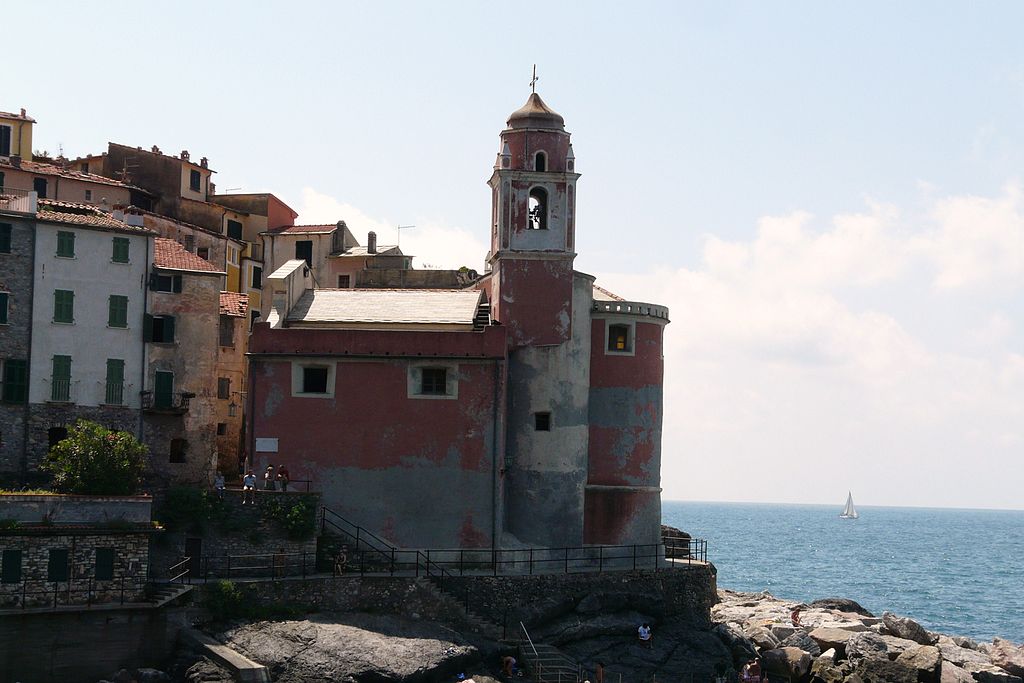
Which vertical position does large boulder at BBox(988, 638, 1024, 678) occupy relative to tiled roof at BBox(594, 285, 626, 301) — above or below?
below

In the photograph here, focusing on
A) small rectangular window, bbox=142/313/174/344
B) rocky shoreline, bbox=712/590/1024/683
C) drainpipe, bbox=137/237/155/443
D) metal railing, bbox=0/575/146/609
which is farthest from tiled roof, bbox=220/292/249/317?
rocky shoreline, bbox=712/590/1024/683

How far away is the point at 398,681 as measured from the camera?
1859 inches

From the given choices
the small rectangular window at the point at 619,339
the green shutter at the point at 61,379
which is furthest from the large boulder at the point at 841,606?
the green shutter at the point at 61,379

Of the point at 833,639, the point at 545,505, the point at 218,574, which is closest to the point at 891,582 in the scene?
the point at 833,639

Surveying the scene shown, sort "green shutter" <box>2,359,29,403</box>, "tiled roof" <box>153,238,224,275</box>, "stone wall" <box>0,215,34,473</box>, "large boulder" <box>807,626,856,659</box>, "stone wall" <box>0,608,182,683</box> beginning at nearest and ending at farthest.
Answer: "stone wall" <box>0,608,182,683</box>, "stone wall" <box>0,215,34,473</box>, "green shutter" <box>2,359,29,403</box>, "tiled roof" <box>153,238,224,275</box>, "large boulder" <box>807,626,856,659</box>

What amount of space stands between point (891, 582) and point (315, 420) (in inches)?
3355

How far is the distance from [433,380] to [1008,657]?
28.8 metres

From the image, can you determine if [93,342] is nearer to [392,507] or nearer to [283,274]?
[283,274]

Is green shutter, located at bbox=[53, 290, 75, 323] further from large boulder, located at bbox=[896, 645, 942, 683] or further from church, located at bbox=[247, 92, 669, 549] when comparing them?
large boulder, located at bbox=[896, 645, 942, 683]

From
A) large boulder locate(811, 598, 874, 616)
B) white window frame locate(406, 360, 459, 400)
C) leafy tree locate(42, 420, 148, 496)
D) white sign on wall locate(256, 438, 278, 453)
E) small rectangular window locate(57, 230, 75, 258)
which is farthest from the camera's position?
large boulder locate(811, 598, 874, 616)

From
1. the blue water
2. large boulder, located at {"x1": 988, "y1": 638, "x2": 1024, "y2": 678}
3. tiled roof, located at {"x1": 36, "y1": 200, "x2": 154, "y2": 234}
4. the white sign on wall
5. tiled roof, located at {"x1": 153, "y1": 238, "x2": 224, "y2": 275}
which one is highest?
tiled roof, located at {"x1": 36, "y1": 200, "x2": 154, "y2": 234}

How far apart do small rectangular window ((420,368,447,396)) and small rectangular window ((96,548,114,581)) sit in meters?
13.5

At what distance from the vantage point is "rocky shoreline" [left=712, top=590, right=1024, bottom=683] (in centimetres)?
5722

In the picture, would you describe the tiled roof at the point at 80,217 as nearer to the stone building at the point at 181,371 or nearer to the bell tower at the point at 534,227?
the stone building at the point at 181,371
